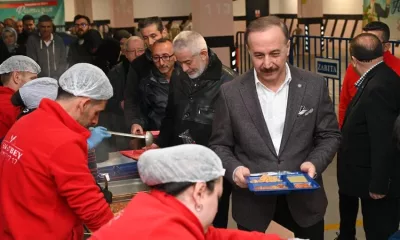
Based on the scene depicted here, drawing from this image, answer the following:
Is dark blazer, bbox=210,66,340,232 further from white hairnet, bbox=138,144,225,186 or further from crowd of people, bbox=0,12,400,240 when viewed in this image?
white hairnet, bbox=138,144,225,186

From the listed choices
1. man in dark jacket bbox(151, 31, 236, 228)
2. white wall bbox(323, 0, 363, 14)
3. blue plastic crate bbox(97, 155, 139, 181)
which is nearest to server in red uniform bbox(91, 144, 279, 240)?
blue plastic crate bbox(97, 155, 139, 181)

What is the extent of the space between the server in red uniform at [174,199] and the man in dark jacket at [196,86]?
72.3 inches

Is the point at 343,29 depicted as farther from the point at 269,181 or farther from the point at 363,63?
the point at 269,181

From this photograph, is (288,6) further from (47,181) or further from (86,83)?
(47,181)

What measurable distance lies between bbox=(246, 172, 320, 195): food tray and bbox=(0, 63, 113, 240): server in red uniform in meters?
0.68

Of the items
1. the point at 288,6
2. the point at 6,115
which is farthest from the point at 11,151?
the point at 288,6

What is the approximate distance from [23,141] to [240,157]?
1066mm

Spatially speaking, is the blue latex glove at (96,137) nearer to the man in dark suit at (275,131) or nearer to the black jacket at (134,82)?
the man in dark suit at (275,131)

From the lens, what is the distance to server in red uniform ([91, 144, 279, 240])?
1.92 meters

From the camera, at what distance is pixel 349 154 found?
4.18 meters

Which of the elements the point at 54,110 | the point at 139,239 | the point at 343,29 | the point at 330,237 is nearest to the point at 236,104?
the point at 54,110

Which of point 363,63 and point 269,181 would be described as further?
point 363,63

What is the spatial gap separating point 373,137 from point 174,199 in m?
2.22

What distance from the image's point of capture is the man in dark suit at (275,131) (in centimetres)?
301
